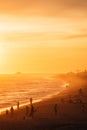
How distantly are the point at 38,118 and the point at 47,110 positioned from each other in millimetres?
7393

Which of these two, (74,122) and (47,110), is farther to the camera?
(47,110)

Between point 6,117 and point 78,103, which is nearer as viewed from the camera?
point 6,117

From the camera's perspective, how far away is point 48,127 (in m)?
44.8

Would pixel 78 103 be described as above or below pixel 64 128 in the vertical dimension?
above

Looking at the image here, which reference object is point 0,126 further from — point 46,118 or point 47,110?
point 47,110

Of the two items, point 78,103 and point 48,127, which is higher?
point 78,103

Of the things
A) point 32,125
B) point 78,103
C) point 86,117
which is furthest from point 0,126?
point 78,103

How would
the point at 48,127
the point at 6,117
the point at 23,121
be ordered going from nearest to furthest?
the point at 48,127, the point at 23,121, the point at 6,117

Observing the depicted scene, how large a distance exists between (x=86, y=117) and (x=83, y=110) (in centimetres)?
492

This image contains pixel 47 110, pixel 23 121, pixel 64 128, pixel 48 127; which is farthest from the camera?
pixel 47 110

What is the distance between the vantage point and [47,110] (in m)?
58.6

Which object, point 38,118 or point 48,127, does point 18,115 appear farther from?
point 48,127

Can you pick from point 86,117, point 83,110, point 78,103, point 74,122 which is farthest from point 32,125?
point 78,103

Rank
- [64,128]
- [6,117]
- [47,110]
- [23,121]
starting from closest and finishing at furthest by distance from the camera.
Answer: [64,128], [23,121], [6,117], [47,110]
